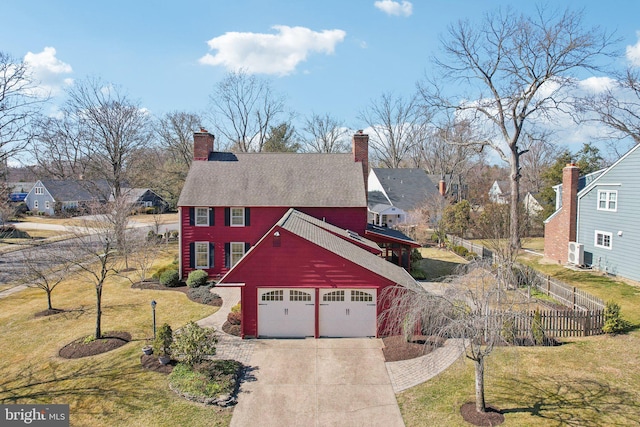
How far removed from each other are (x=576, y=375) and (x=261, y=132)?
1861 inches

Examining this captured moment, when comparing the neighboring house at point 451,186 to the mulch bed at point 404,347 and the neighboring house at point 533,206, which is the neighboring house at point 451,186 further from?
the mulch bed at point 404,347

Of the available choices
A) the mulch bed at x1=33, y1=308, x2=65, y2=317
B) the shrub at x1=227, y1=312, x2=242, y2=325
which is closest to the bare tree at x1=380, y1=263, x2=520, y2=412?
the shrub at x1=227, y1=312, x2=242, y2=325

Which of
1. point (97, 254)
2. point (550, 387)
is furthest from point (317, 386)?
point (97, 254)

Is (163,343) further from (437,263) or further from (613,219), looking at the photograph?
(613,219)

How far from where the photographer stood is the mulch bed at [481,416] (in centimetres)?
1031

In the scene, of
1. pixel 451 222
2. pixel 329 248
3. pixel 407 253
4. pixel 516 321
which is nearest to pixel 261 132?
pixel 451 222

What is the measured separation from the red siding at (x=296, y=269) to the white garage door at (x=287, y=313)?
521 mm

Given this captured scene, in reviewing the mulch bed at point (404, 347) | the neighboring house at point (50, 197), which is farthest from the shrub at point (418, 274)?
the neighboring house at point (50, 197)

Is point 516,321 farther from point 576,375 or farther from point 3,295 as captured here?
point 3,295

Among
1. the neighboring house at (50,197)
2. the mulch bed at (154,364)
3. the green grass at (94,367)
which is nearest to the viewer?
the green grass at (94,367)

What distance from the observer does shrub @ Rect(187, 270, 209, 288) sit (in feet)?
78.0

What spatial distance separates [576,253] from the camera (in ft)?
89.4

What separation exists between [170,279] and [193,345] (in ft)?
40.1

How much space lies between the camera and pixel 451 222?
39.9 metres
